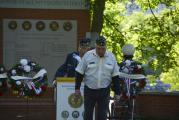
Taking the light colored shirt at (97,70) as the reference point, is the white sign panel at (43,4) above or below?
above

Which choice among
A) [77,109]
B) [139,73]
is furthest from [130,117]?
[77,109]

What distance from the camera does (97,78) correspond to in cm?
1095

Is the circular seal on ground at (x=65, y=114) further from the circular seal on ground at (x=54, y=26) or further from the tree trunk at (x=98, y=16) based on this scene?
the tree trunk at (x=98, y=16)

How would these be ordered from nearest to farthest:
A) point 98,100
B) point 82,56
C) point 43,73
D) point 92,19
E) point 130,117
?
1. point 98,100
2. point 82,56
3. point 43,73
4. point 130,117
5. point 92,19

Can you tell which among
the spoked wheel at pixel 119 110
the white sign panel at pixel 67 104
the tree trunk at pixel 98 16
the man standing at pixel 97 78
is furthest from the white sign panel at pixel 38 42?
the man standing at pixel 97 78

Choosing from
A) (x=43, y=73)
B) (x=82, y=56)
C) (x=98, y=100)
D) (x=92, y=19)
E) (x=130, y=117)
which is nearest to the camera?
(x=98, y=100)

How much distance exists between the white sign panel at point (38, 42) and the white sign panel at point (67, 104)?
4.01 metres

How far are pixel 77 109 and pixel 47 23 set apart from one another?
4519 millimetres

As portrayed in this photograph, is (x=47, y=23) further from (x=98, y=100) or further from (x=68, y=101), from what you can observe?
(x=98, y=100)

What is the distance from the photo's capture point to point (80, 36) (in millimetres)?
16391

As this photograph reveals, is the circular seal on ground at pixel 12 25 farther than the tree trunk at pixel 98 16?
No

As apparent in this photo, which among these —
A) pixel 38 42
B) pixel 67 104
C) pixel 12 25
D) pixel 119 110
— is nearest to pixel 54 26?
pixel 38 42

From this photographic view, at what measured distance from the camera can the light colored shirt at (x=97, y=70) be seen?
11.0 metres

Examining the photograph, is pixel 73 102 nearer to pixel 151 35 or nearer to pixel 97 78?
pixel 97 78
